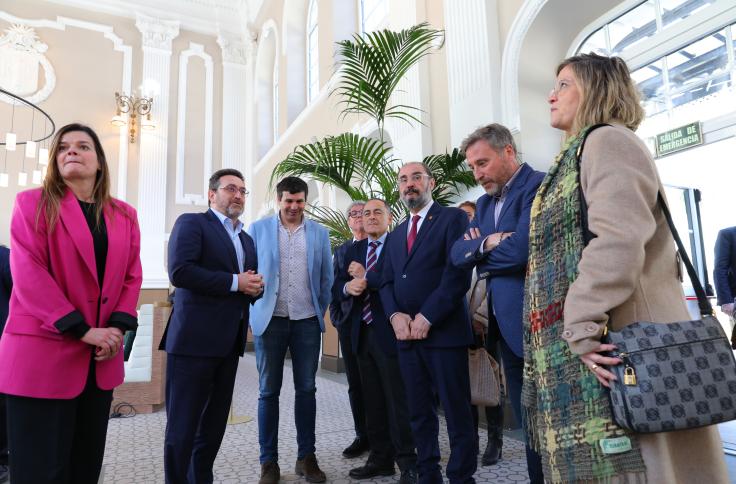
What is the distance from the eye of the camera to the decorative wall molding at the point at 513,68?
12.0 feet

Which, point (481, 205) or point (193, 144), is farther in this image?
point (193, 144)

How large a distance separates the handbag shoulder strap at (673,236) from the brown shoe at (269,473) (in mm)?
1872

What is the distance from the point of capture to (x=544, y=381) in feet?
3.84

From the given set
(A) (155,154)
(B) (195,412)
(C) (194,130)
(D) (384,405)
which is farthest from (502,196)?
(C) (194,130)

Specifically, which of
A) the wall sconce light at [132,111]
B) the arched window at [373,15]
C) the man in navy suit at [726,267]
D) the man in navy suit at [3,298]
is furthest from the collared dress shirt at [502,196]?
the wall sconce light at [132,111]

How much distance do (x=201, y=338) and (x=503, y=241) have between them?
1.23m

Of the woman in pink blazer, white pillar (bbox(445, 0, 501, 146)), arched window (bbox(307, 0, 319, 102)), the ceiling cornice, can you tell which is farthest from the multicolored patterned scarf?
the ceiling cornice

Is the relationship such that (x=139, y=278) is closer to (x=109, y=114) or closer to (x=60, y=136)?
(x=60, y=136)

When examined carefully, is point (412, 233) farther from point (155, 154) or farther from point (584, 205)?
point (155, 154)

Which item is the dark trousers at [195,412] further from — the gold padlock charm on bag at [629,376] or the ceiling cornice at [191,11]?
the ceiling cornice at [191,11]

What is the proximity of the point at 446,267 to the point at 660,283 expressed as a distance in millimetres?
1034

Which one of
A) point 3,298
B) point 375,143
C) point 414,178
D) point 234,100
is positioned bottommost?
point 3,298

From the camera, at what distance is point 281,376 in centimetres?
242

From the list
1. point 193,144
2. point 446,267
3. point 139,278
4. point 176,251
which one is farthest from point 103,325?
point 193,144
